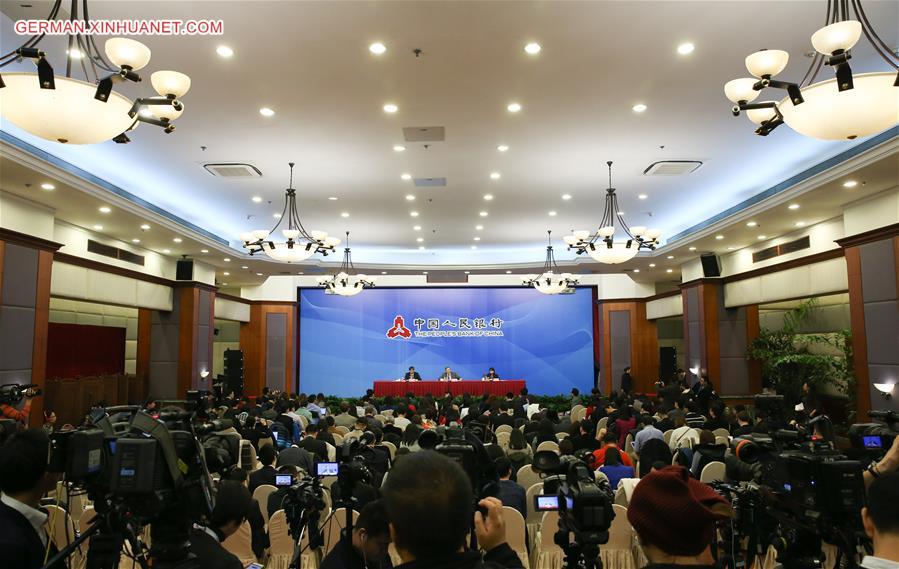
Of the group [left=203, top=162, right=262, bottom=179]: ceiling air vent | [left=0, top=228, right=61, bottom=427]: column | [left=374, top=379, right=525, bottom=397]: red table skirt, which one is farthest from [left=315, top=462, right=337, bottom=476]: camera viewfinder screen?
[left=374, top=379, right=525, bottom=397]: red table skirt

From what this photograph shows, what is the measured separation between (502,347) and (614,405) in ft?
29.7

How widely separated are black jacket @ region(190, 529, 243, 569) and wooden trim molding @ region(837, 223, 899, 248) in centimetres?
928

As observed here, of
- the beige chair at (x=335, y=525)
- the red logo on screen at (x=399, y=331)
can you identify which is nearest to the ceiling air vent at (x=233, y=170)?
the beige chair at (x=335, y=525)

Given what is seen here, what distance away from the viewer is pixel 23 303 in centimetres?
836

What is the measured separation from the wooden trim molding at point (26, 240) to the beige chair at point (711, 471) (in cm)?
908

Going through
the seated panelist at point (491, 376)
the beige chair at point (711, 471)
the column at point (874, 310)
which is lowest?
the beige chair at point (711, 471)

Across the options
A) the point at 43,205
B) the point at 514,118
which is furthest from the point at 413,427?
the point at 43,205

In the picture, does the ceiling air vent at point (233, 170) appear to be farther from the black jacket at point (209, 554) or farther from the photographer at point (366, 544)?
the black jacket at point (209, 554)

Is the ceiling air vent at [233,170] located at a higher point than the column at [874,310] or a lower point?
higher

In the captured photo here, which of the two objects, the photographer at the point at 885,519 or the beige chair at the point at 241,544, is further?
the beige chair at the point at 241,544

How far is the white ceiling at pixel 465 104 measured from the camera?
532 cm

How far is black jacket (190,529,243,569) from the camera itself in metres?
1.98

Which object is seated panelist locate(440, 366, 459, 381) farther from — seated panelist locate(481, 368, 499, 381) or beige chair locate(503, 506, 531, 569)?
beige chair locate(503, 506, 531, 569)

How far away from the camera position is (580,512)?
2.23 meters
